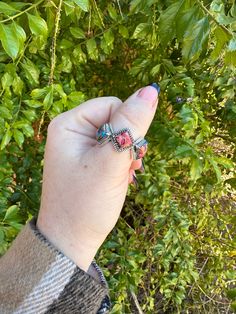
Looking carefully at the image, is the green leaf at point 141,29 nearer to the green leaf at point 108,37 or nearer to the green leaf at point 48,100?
the green leaf at point 108,37

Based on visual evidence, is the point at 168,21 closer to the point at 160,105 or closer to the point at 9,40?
the point at 9,40

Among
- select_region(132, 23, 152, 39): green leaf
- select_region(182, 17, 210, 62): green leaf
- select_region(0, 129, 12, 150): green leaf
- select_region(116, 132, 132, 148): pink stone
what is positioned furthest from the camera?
select_region(132, 23, 152, 39): green leaf

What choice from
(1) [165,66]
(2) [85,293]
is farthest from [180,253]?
(2) [85,293]

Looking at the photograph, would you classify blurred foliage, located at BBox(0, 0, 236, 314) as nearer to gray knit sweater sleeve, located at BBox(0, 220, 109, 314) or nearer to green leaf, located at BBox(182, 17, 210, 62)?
green leaf, located at BBox(182, 17, 210, 62)

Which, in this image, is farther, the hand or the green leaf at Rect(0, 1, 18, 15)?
the green leaf at Rect(0, 1, 18, 15)

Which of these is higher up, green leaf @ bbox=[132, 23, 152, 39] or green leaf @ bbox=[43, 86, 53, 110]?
green leaf @ bbox=[132, 23, 152, 39]

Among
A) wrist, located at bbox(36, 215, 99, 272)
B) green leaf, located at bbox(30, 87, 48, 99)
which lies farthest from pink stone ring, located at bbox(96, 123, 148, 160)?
green leaf, located at bbox(30, 87, 48, 99)

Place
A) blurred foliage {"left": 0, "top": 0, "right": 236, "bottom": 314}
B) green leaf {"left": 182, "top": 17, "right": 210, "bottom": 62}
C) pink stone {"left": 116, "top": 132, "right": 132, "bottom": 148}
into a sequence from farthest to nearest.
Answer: blurred foliage {"left": 0, "top": 0, "right": 236, "bottom": 314} < green leaf {"left": 182, "top": 17, "right": 210, "bottom": 62} < pink stone {"left": 116, "top": 132, "right": 132, "bottom": 148}

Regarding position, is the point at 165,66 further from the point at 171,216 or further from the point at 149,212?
the point at 149,212
